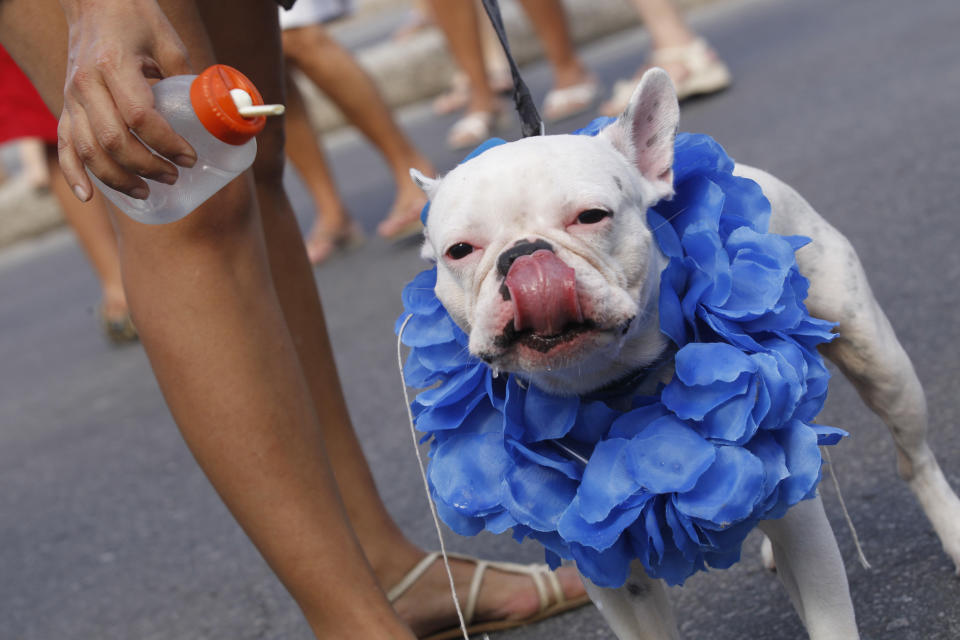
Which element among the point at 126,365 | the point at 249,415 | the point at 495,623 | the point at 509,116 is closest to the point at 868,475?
the point at 495,623

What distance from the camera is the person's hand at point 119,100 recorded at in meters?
1.76

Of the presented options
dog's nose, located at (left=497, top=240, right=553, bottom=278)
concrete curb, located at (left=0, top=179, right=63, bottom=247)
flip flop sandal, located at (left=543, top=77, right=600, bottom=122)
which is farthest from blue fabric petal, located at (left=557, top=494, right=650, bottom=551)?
concrete curb, located at (left=0, top=179, right=63, bottom=247)

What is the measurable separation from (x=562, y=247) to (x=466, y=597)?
3.47 feet

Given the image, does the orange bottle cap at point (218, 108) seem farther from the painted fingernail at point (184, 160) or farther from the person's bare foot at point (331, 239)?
the person's bare foot at point (331, 239)

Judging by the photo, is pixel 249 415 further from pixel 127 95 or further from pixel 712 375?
pixel 712 375

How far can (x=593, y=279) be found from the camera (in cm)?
196

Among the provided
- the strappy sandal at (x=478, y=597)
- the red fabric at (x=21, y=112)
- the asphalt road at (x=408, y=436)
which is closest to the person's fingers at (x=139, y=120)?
the strappy sandal at (x=478, y=597)

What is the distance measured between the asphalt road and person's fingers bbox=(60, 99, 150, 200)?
1.44 metres

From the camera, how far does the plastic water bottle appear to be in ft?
5.83

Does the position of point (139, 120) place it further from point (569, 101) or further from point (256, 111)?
point (569, 101)

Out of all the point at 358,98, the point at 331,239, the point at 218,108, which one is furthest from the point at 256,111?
the point at 331,239

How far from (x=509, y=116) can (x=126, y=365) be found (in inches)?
147

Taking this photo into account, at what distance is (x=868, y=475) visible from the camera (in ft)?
9.75

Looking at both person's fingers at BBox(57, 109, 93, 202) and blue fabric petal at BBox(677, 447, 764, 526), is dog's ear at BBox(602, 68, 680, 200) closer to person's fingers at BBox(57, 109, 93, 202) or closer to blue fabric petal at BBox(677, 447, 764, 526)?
blue fabric petal at BBox(677, 447, 764, 526)
